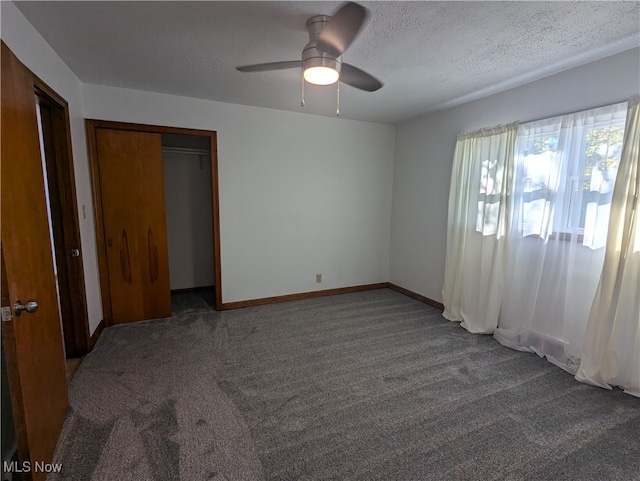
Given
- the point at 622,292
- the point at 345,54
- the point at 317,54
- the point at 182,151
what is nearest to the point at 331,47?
the point at 317,54

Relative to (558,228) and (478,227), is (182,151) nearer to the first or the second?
(478,227)

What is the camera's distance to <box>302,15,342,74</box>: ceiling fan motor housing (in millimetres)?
1720

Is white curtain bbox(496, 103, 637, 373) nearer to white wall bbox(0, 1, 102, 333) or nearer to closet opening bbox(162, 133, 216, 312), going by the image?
closet opening bbox(162, 133, 216, 312)

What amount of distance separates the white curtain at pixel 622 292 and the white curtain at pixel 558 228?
10cm

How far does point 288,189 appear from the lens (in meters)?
3.92

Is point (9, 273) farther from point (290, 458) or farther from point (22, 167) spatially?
point (290, 458)

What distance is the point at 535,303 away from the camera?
9.06 ft

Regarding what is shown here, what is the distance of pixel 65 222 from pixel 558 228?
13.5ft

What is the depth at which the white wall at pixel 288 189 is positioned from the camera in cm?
334

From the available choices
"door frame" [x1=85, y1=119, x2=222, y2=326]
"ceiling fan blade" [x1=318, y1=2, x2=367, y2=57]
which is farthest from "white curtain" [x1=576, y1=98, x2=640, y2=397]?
"door frame" [x1=85, y1=119, x2=222, y2=326]

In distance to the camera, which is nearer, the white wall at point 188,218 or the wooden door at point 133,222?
the wooden door at point 133,222

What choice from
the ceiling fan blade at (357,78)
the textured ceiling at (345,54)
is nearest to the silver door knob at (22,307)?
the textured ceiling at (345,54)

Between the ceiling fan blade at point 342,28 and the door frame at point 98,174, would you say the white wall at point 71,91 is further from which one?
the ceiling fan blade at point 342,28


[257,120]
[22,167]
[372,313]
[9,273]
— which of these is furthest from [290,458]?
[257,120]
